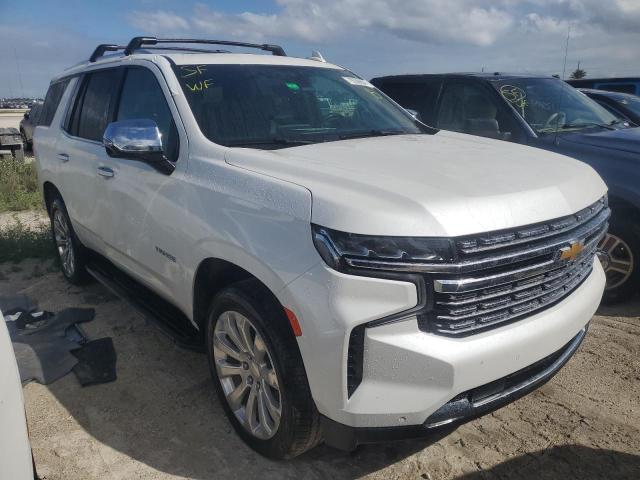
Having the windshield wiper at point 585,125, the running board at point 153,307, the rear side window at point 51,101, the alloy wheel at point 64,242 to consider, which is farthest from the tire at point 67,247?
the windshield wiper at point 585,125

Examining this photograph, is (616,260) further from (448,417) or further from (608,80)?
(608,80)

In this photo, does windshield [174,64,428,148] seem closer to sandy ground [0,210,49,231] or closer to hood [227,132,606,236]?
hood [227,132,606,236]

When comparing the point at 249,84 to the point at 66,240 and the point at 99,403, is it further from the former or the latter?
the point at 66,240

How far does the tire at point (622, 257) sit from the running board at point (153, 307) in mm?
3077

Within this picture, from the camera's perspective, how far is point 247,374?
8.96ft

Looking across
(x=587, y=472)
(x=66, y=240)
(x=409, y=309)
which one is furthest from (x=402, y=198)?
(x=66, y=240)

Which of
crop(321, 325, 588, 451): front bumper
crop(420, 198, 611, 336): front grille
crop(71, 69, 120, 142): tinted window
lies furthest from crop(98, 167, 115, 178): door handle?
crop(420, 198, 611, 336): front grille

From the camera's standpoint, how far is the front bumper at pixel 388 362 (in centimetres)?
204

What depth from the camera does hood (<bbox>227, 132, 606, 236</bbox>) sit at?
6.89ft

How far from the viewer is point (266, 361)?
2.56 meters

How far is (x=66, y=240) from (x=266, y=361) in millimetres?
3370

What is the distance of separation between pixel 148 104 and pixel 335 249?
203 cm

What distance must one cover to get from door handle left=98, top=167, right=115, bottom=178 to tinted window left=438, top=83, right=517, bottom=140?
10.5 feet

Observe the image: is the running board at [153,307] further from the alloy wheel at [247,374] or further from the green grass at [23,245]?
the green grass at [23,245]
